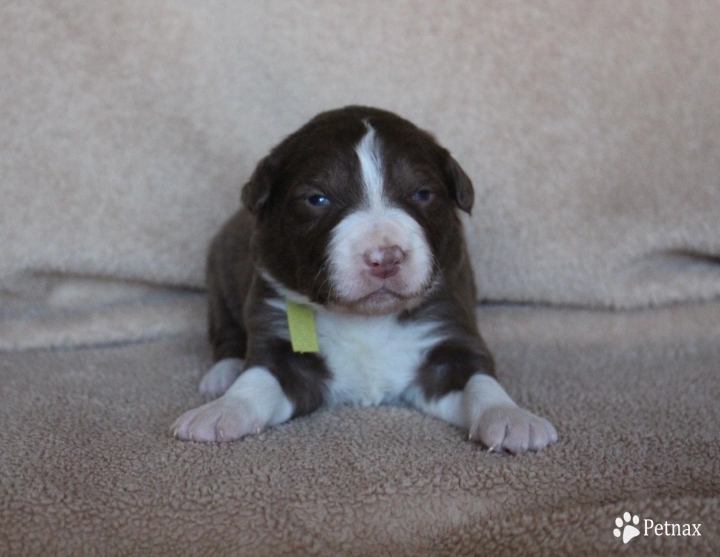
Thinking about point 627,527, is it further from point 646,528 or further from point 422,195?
point 422,195

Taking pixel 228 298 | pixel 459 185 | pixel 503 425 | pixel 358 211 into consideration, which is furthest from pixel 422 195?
pixel 228 298

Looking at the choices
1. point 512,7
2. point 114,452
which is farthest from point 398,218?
point 512,7

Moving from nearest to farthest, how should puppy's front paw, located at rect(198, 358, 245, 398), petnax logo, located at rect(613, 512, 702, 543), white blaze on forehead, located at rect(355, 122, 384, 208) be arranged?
1. petnax logo, located at rect(613, 512, 702, 543)
2. white blaze on forehead, located at rect(355, 122, 384, 208)
3. puppy's front paw, located at rect(198, 358, 245, 398)

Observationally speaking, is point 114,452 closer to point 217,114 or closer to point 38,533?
point 38,533

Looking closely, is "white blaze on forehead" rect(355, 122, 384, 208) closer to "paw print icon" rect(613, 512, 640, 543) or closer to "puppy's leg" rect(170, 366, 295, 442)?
"puppy's leg" rect(170, 366, 295, 442)

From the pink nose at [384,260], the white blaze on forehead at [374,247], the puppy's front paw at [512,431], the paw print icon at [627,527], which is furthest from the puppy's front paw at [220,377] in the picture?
the paw print icon at [627,527]

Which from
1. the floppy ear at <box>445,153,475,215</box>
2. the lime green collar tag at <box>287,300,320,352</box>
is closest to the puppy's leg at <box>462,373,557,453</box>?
the lime green collar tag at <box>287,300,320,352</box>
